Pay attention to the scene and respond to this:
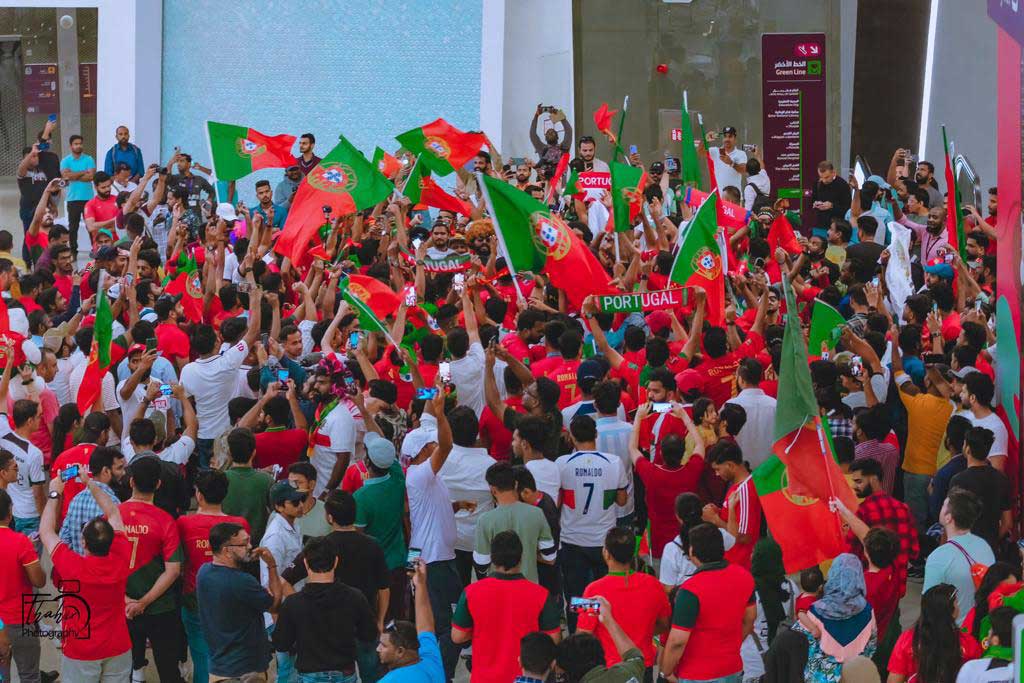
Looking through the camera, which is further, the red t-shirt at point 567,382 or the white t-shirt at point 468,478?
the red t-shirt at point 567,382

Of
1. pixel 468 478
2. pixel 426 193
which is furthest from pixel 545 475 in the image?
pixel 426 193

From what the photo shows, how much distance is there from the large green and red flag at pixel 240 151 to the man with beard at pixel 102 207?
266 centimetres

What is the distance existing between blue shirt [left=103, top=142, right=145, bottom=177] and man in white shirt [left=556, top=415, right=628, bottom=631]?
14.5 meters

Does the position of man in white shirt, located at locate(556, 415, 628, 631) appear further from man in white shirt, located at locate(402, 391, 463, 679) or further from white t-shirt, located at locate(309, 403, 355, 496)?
white t-shirt, located at locate(309, 403, 355, 496)

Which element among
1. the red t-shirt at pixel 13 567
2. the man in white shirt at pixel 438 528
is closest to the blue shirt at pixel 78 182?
the man in white shirt at pixel 438 528

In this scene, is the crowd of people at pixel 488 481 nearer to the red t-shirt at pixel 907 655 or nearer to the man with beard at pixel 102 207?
the red t-shirt at pixel 907 655

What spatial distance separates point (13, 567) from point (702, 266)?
6.00 metres

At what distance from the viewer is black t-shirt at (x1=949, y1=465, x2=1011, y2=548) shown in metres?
8.86

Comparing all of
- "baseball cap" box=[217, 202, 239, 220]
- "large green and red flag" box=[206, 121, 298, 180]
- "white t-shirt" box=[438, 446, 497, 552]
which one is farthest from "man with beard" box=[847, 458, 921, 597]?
"baseball cap" box=[217, 202, 239, 220]

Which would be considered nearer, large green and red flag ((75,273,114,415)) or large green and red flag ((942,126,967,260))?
large green and red flag ((75,273,114,415))

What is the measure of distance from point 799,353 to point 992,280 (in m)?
6.03

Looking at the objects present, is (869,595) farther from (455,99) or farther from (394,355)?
(455,99)

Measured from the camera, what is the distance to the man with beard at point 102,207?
19562 millimetres

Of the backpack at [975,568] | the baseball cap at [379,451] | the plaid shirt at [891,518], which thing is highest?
the baseball cap at [379,451]
